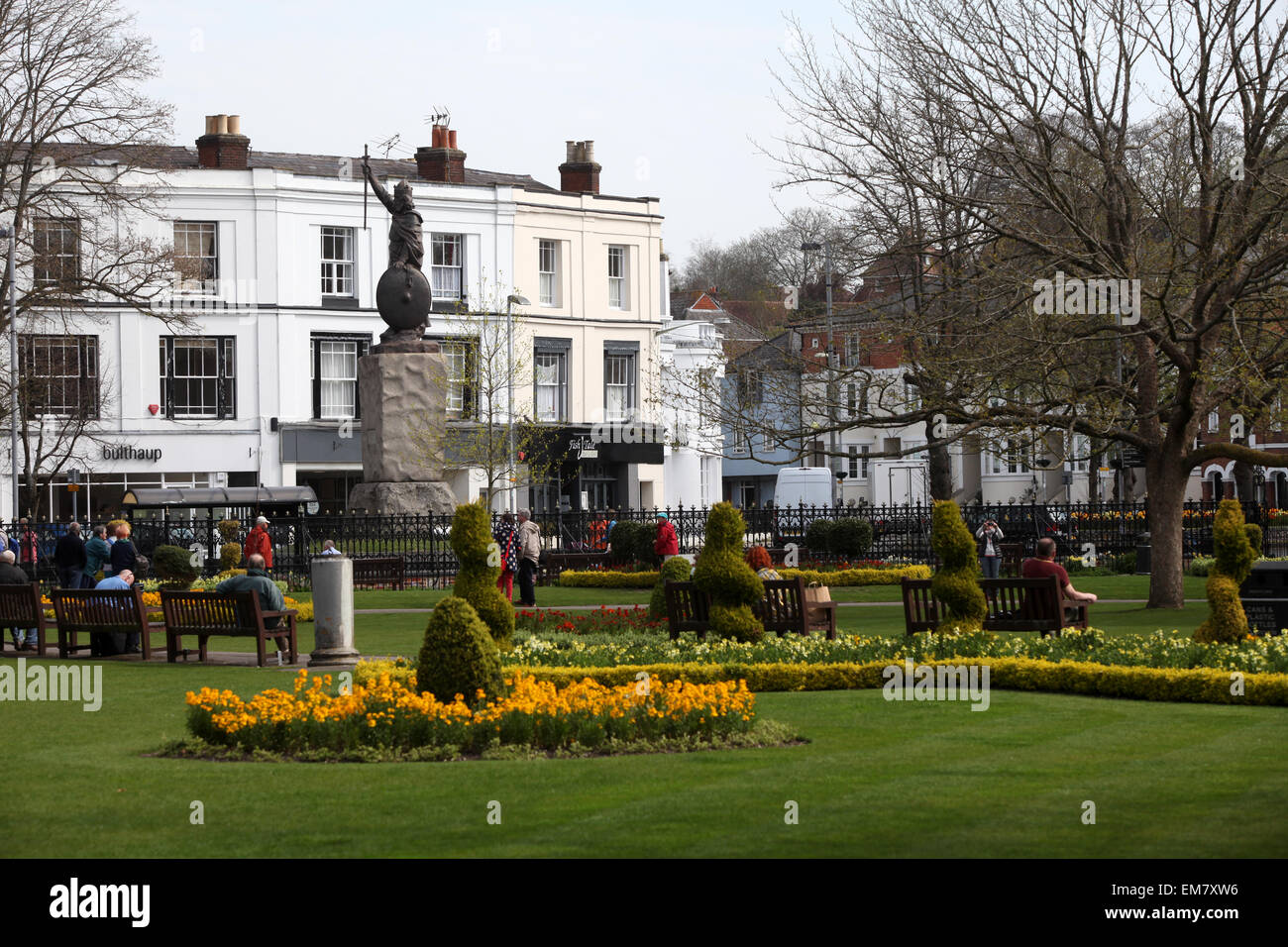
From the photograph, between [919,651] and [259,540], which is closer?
[919,651]

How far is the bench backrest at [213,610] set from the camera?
17281mm

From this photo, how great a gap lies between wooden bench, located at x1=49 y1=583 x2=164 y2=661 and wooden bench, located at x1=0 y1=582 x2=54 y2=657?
0.39 metres

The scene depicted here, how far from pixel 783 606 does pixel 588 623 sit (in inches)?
119

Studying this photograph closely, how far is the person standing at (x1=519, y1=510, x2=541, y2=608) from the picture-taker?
1056 inches

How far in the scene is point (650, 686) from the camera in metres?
12.0

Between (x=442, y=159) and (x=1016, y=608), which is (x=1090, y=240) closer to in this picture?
(x=1016, y=608)

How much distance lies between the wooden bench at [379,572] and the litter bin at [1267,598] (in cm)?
1815

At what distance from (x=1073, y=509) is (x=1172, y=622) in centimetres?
1971
